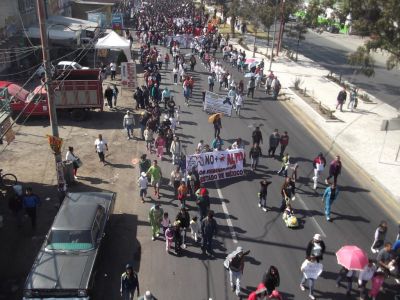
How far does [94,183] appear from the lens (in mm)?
17375

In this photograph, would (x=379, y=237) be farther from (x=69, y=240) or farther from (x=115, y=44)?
(x=115, y=44)

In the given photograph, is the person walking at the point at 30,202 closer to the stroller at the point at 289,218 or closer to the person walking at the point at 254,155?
the stroller at the point at 289,218

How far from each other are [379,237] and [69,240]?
9.30 meters

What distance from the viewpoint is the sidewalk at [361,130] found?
773 inches

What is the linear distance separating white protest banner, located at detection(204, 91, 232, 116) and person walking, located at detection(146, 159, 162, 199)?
34.1ft

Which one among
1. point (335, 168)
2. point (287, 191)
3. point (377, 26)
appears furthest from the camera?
point (377, 26)

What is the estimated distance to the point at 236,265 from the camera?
11.0m

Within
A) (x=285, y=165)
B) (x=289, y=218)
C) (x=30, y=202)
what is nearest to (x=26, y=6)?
(x=30, y=202)

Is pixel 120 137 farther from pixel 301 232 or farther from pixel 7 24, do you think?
pixel 7 24

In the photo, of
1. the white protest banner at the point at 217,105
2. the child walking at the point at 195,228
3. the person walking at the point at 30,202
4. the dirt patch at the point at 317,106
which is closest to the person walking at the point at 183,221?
the child walking at the point at 195,228

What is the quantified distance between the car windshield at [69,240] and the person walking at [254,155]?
8.74 meters

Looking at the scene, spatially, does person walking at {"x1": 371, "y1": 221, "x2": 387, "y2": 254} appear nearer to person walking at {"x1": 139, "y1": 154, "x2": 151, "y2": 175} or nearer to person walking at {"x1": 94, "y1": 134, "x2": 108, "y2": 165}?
person walking at {"x1": 139, "y1": 154, "x2": 151, "y2": 175}

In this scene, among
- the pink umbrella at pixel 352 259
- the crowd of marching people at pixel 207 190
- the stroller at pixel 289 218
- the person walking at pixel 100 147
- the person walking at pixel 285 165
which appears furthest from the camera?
the person walking at pixel 100 147

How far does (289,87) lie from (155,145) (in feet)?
54.6
